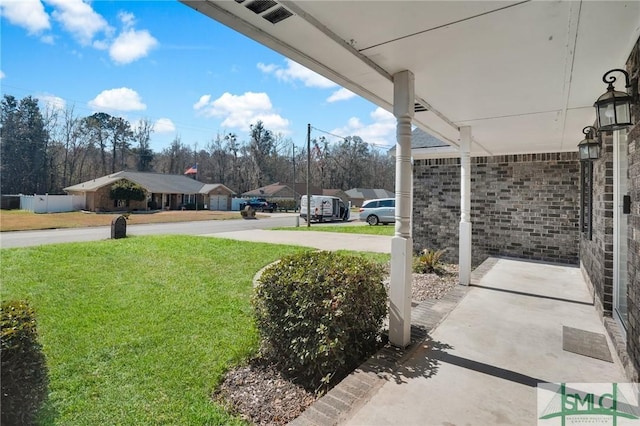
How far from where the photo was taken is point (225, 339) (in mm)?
3971

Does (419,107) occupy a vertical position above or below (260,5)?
above

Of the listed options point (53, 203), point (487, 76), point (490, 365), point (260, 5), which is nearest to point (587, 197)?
point (487, 76)

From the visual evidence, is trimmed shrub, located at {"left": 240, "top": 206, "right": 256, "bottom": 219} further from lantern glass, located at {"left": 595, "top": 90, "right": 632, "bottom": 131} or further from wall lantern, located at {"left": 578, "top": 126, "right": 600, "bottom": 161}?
lantern glass, located at {"left": 595, "top": 90, "right": 632, "bottom": 131}

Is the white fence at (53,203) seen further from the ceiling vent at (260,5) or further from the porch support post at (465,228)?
the ceiling vent at (260,5)

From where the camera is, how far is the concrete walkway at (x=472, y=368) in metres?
2.27

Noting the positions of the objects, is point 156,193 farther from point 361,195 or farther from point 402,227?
point 402,227

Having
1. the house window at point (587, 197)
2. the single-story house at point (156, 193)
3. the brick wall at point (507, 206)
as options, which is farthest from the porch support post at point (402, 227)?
the single-story house at point (156, 193)

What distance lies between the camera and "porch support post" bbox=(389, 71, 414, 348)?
3318 mm

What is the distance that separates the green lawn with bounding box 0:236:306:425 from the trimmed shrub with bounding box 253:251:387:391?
26.9 inches

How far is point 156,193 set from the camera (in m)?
32.6

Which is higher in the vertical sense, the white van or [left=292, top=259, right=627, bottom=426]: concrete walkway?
the white van

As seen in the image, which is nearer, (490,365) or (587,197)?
(490,365)

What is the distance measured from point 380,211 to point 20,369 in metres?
19.5

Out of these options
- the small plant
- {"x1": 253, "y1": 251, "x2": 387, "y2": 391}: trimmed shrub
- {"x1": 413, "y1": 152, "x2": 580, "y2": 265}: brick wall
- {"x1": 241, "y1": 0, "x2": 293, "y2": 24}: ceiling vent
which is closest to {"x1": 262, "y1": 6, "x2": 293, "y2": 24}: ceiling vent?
{"x1": 241, "y1": 0, "x2": 293, "y2": 24}: ceiling vent
